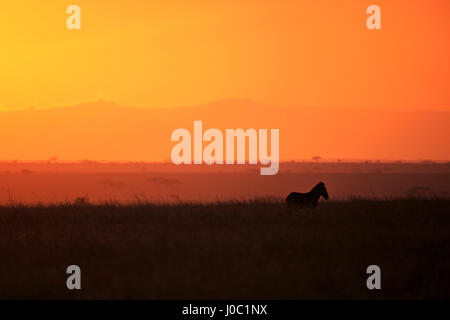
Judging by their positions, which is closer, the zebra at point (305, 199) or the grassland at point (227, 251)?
the grassland at point (227, 251)

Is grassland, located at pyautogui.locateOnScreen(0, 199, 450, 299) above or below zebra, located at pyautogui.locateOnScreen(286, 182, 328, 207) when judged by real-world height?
below

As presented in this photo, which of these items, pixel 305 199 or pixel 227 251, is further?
pixel 305 199

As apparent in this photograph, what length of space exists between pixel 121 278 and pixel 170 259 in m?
1.38

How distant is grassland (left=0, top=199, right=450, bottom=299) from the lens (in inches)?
375

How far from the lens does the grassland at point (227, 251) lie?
9.53 metres

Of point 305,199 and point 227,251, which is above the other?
point 305,199

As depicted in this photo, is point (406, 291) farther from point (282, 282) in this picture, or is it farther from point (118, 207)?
point (118, 207)

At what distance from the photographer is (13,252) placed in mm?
12281

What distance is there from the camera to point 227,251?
11.5 m

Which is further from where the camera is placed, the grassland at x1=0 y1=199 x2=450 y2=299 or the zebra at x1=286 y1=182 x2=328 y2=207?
the zebra at x1=286 y1=182 x2=328 y2=207

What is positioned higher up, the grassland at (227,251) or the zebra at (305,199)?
the zebra at (305,199)
